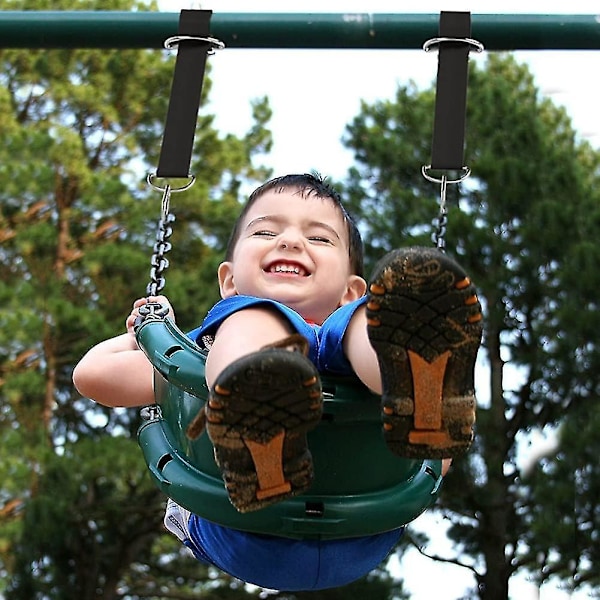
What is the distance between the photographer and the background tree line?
25.2 ft

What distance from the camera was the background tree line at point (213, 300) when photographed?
25.2 ft

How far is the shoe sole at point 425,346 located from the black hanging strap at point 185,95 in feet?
2.34

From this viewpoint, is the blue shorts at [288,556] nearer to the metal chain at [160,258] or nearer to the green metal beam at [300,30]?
the metal chain at [160,258]

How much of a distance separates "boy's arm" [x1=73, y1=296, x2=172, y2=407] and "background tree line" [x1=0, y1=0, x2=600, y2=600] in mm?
5844

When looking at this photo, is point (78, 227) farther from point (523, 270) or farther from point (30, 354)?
point (523, 270)

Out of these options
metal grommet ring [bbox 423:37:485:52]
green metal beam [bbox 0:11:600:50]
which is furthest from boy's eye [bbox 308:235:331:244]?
green metal beam [bbox 0:11:600:50]

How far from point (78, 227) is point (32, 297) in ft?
3.18

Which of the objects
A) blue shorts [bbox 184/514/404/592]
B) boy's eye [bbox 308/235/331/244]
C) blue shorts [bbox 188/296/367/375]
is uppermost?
boy's eye [bbox 308/235/331/244]

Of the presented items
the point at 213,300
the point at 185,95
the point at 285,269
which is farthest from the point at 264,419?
the point at 213,300

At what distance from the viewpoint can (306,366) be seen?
1135 millimetres

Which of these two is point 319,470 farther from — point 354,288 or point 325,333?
point 354,288

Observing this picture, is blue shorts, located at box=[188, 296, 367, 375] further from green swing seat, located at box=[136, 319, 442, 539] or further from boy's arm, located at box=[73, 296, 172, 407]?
boy's arm, located at box=[73, 296, 172, 407]

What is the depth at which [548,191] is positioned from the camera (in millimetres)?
8203

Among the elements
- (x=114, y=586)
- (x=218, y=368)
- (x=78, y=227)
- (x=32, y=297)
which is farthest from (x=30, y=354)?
(x=218, y=368)
